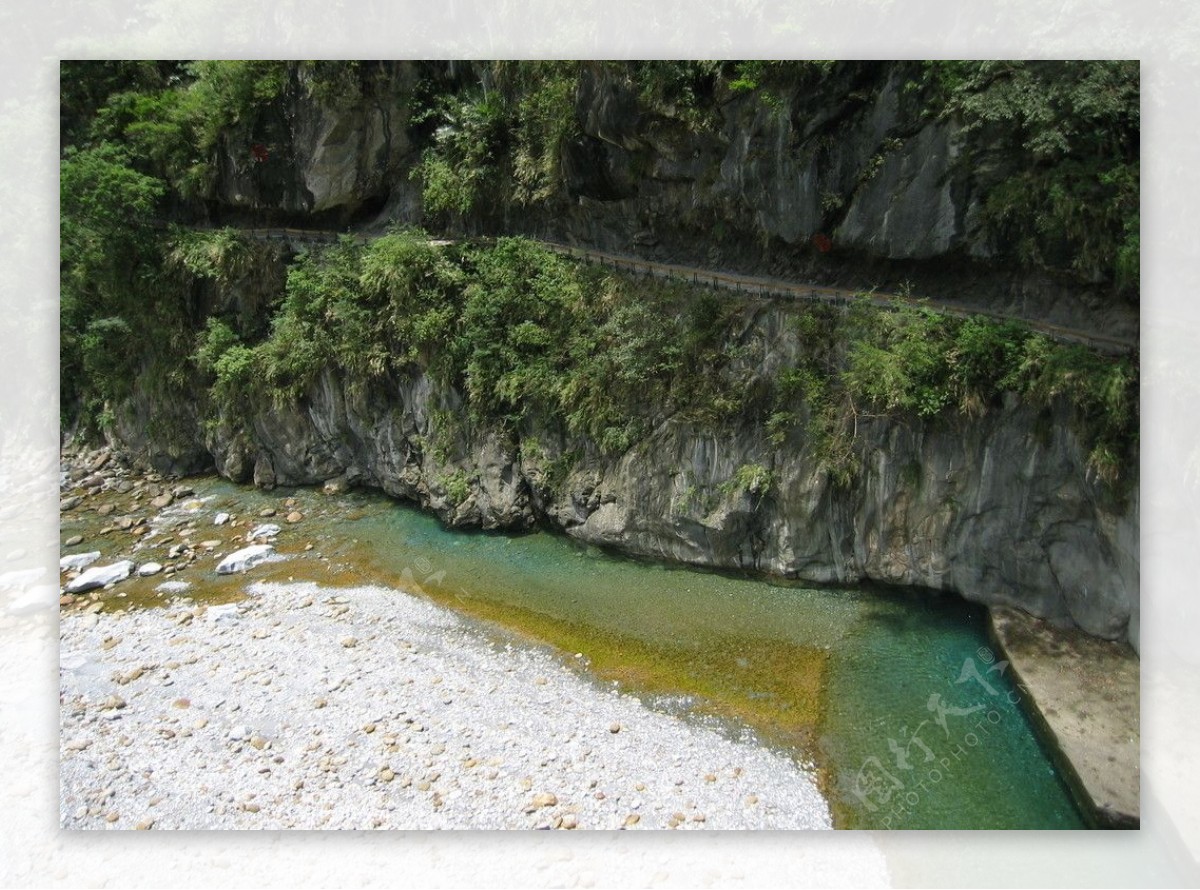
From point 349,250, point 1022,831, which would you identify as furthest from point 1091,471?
point 349,250

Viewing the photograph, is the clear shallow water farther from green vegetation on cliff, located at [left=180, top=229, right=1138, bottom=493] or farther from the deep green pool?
green vegetation on cliff, located at [left=180, top=229, right=1138, bottom=493]

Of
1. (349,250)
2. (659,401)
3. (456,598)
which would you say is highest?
(349,250)

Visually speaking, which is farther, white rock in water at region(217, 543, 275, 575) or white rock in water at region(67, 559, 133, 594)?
white rock in water at region(217, 543, 275, 575)

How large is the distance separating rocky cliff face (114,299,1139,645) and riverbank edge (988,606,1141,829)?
25cm

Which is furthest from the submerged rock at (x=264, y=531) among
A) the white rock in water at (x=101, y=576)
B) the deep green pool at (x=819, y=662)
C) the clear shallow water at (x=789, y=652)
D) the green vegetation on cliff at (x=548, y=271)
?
the green vegetation on cliff at (x=548, y=271)

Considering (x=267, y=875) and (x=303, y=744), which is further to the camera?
(x=303, y=744)

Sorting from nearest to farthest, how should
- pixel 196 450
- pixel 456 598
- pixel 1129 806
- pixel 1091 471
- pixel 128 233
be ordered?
pixel 1129 806 < pixel 1091 471 < pixel 456 598 < pixel 128 233 < pixel 196 450

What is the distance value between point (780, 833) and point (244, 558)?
766 centimetres

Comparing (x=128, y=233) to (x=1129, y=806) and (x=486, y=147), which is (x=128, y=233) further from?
(x=1129, y=806)

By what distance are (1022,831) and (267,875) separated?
5.79m

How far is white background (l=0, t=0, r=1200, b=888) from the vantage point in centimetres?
512

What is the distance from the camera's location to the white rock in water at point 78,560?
8.78 meters

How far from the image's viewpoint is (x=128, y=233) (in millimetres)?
10398

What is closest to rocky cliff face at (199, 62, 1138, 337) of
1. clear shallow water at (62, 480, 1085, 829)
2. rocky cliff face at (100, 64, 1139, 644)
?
rocky cliff face at (100, 64, 1139, 644)
